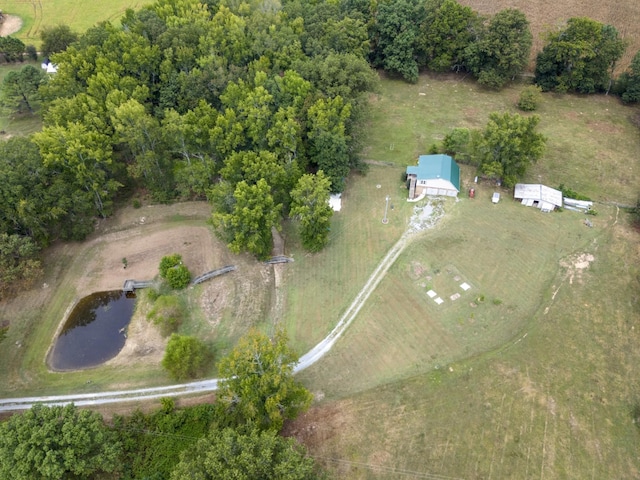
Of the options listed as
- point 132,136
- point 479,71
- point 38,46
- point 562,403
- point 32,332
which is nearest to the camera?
point 562,403

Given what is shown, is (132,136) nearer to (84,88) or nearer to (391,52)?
(84,88)

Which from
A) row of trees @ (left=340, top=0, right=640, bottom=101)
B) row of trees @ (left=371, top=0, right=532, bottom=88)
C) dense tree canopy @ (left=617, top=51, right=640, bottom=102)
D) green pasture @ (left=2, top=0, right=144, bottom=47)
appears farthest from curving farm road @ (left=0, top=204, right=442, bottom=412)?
green pasture @ (left=2, top=0, right=144, bottom=47)

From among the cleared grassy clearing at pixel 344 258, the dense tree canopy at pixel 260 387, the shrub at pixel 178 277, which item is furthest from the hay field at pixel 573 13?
the dense tree canopy at pixel 260 387

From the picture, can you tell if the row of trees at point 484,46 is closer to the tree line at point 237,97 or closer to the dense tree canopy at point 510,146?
the tree line at point 237,97

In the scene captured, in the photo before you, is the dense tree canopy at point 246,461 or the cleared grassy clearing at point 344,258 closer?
the dense tree canopy at point 246,461

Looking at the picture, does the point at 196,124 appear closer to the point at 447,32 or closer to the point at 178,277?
the point at 178,277

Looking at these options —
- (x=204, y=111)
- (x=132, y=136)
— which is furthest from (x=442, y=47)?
(x=132, y=136)
